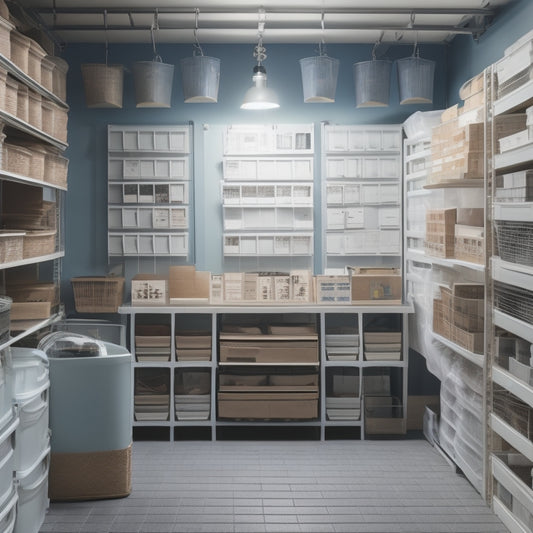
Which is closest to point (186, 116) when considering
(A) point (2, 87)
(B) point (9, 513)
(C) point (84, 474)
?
(A) point (2, 87)

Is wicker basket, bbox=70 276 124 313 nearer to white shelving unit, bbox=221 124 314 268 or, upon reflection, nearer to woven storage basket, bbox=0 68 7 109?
white shelving unit, bbox=221 124 314 268

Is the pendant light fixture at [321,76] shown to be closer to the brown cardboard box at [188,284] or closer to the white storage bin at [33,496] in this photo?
the brown cardboard box at [188,284]

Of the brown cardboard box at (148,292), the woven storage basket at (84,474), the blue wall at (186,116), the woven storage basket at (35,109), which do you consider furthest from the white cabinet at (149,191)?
the woven storage basket at (84,474)

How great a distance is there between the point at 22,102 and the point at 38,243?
102cm

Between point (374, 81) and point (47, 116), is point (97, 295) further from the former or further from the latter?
point (374, 81)

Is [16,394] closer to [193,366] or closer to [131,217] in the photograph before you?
[193,366]

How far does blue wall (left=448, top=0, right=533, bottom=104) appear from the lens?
5250 millimetres

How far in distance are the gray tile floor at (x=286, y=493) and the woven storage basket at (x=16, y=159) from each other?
85.0 inches

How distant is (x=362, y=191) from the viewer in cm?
675

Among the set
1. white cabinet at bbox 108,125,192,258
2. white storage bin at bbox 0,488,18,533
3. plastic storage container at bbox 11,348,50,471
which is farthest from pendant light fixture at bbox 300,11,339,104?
white storage bin at bbox 0,488,18,533

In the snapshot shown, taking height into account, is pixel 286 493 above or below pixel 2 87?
below

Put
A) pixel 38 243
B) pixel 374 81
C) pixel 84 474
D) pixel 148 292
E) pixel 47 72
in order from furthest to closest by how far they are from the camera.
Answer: pixel 148 292 < pixel 374 81 < pixel 47 72 < pixel 38 243 < pixel 84 474

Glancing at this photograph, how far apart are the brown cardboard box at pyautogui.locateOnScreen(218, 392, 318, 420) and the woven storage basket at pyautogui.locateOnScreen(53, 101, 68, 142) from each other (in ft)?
8.27

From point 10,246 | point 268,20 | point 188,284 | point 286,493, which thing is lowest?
point 286,493
